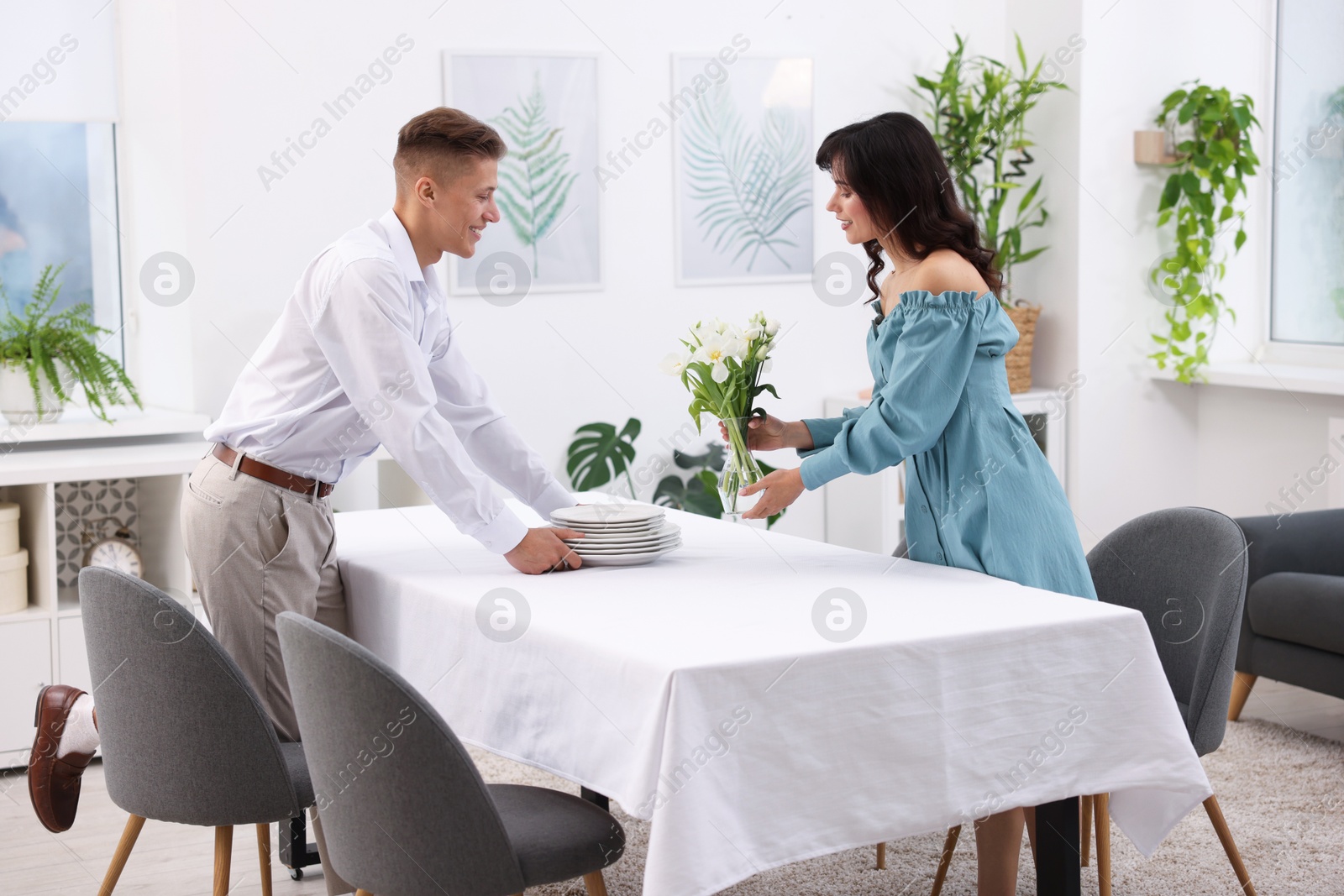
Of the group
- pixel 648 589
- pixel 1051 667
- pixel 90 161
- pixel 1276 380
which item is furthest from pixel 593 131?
pixel 1051 667

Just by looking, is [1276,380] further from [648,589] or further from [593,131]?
[648,589]

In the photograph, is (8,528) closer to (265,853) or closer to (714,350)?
(265,853)

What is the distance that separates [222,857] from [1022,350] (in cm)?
371

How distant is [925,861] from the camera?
3105 millimetres

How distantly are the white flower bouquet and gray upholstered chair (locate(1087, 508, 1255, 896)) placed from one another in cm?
84

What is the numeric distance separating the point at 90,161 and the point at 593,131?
1670mm

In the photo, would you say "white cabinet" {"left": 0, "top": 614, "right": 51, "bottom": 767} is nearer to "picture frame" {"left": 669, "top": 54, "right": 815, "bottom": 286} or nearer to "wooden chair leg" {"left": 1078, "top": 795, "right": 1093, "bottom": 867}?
"picture frame" {"left": 669, "top": 54, "right": 815, "bottom": 286}

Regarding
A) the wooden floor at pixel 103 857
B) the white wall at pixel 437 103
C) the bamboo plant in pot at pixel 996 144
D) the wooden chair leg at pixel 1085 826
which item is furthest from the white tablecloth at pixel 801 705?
the bamboo plant in pot at pixel 996 144

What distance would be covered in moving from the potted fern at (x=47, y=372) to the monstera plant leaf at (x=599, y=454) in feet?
4.86

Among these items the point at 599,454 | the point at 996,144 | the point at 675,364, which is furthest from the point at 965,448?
the point at 996,144

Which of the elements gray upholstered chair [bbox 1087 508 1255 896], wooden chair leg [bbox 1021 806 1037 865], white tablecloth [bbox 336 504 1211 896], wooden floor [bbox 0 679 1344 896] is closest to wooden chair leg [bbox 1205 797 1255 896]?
gray upholstered chair [bbox 1087 508 1255 896]

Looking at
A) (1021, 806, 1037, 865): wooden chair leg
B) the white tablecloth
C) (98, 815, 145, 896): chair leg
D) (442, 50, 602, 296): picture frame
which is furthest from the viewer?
(442, 50, 602, 296): picture frame

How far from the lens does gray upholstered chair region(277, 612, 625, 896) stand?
1.79 meters

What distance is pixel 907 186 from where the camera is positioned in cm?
237
